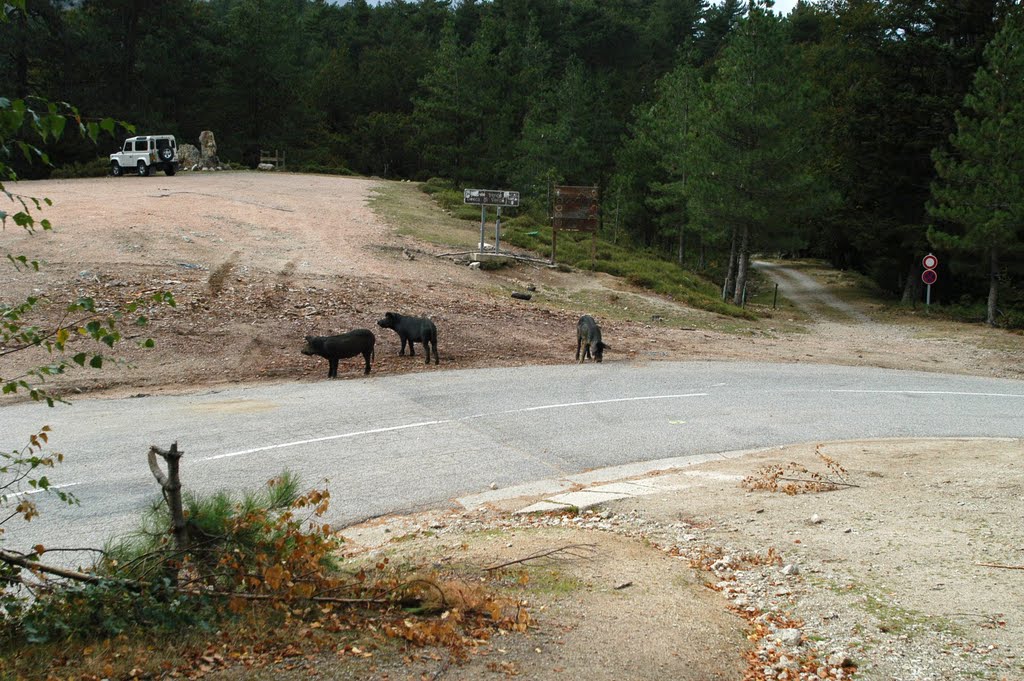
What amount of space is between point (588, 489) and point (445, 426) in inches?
143

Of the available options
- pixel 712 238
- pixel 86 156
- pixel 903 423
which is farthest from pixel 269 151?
pixel 903 423

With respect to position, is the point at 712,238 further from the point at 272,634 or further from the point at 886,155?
the point at 272,634

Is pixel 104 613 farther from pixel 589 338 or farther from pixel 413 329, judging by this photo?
pixel 589 338

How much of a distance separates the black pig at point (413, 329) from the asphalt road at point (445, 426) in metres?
1.06

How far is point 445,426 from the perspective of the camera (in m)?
12.5

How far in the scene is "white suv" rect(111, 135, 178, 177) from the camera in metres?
45.5

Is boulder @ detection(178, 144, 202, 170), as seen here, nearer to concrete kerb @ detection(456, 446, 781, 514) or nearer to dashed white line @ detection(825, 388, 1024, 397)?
dashed white line @ detection(825, 388, 1024, 397)

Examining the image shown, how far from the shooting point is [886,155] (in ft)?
131

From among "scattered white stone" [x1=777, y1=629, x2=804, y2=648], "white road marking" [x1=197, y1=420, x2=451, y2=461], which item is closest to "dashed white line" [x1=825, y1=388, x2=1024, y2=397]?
"white road marking" [x1=197, y1=420, x2=451, y2=461]

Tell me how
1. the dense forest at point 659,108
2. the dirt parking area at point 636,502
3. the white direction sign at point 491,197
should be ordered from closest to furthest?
the dirt parking area at point 636,502 → the white direction sign at point 491,197 → the dense forest at point 659,108

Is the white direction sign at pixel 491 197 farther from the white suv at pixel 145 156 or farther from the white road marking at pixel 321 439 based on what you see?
the white suv at pixel 145 156

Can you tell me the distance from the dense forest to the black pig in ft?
43.4

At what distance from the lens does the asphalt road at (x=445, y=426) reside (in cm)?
938

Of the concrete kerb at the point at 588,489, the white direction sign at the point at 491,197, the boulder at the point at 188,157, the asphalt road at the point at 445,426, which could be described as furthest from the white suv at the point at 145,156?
the concrete kerb at the point at 588,489
